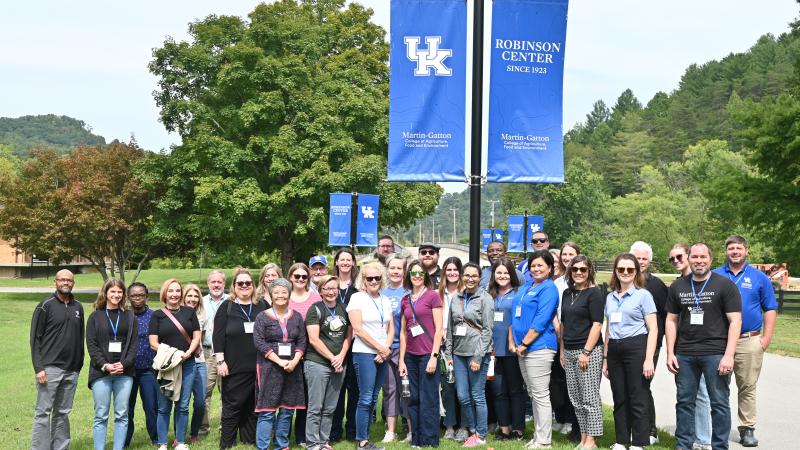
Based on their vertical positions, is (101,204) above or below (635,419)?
above

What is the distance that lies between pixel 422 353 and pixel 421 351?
2 centimetres

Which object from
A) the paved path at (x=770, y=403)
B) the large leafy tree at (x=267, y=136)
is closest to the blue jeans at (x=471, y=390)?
the paved path at (x=770, y=403)

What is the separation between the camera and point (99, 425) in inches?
303

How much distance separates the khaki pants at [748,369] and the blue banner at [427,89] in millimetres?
3503

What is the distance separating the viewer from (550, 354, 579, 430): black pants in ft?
27.6

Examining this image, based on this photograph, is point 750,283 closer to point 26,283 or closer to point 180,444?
point 180,444

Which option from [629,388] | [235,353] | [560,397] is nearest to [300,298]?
[235,353]

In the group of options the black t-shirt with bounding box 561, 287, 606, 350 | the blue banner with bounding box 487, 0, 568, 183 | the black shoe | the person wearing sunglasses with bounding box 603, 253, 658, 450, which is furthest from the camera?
the blue banner with bounding box 487, 0, 568, 183

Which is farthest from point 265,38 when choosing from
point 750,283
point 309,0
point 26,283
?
point 750,283

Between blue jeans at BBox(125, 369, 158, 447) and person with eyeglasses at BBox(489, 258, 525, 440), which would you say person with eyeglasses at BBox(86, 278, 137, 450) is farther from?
person with eyeglasses at BBox(489, 258, 525, 440)

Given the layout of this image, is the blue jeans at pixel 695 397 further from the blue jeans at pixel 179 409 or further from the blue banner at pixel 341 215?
the blue banner at pixel 341 215

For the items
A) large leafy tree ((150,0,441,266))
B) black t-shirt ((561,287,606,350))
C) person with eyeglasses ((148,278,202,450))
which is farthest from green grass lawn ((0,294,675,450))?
large leafy tree ((150,0,441,266))

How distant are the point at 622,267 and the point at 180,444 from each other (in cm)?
488

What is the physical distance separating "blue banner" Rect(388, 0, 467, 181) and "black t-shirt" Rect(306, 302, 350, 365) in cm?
171
